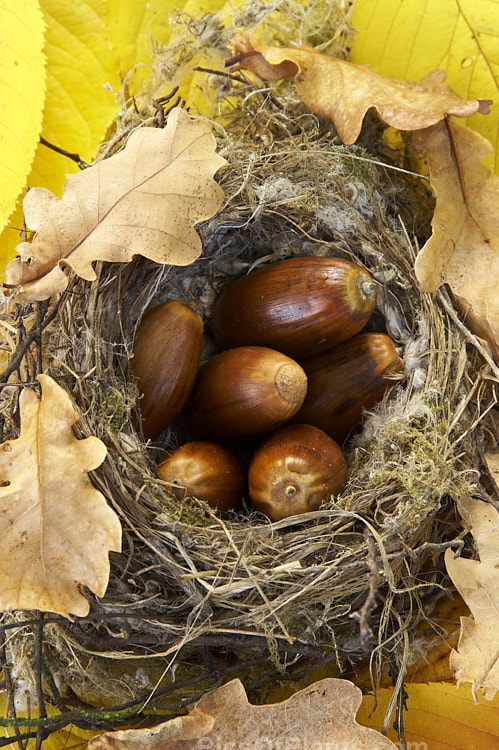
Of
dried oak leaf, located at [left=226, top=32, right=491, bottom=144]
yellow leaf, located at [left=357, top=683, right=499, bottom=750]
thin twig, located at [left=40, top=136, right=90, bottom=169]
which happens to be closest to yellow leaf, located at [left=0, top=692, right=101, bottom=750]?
yellow leaf, located at [left=357, top=683, right=499, bottom=750]

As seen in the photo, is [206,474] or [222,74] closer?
[206,474]

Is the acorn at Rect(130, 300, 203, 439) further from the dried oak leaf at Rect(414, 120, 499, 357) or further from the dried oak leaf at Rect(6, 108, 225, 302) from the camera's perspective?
the dried oak leaf at Rect(414, 120, 499, 357)

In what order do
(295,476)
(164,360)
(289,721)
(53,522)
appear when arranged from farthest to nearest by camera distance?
(164,360)
(295,476)
(289,721)
(53,522)

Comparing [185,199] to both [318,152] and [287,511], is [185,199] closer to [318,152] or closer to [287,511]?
[318,152]

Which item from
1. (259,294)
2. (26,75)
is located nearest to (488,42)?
(259,294)

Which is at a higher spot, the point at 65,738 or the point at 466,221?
the point at 466,221

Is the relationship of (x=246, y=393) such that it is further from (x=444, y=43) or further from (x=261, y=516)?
(x=444, y=43)

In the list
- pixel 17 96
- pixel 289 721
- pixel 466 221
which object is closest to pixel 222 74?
pixel 17 96

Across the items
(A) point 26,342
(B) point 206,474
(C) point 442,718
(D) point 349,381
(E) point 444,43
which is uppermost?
(E) point 444,43
